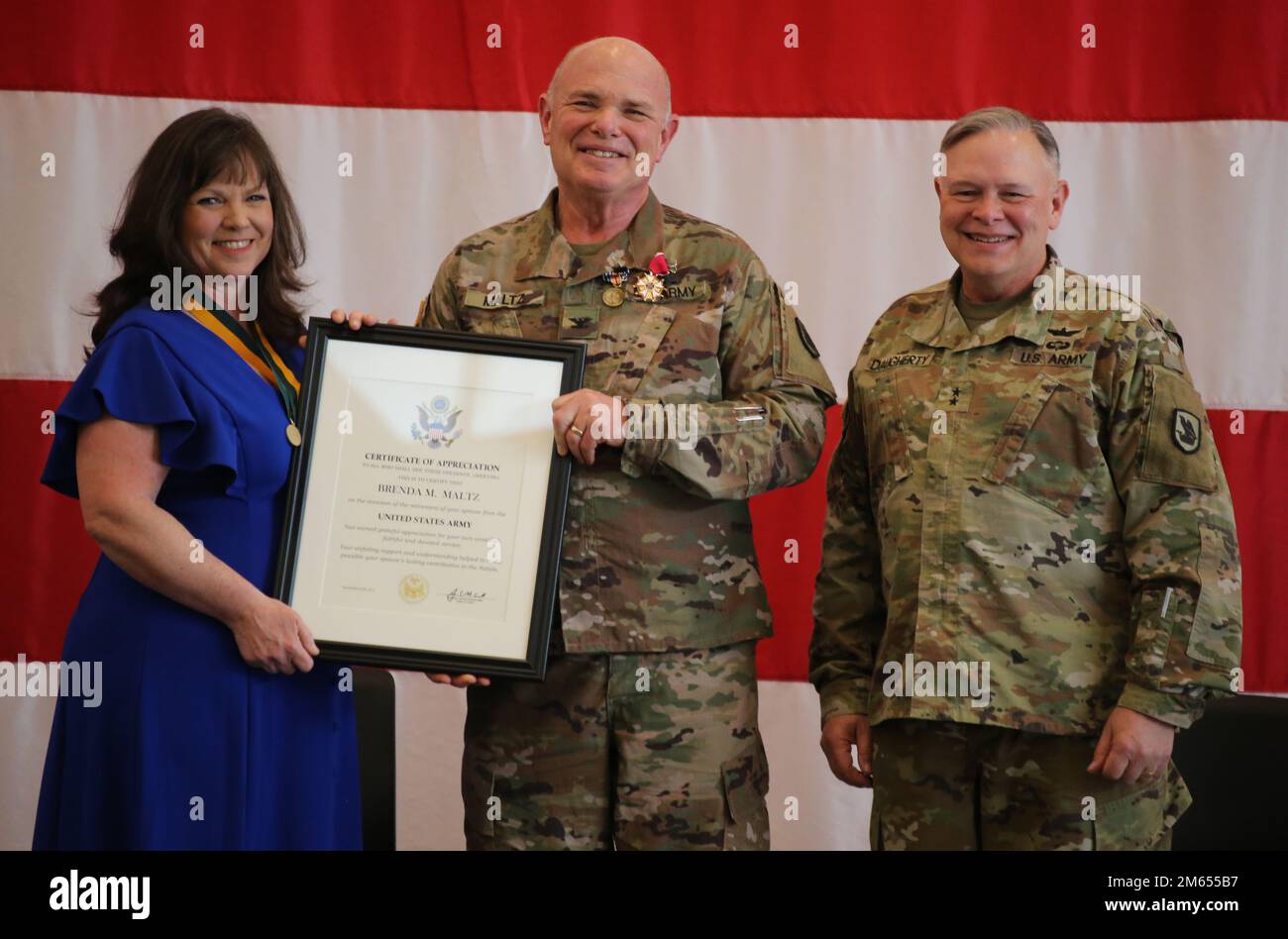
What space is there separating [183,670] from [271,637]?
0.45 feet

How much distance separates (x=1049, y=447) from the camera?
1940 millimetres

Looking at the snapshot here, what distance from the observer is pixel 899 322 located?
7.06 feet

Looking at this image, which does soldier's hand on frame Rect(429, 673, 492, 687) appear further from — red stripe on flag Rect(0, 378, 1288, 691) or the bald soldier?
red stripe on flag Rect(0, 378, 1288, 691)

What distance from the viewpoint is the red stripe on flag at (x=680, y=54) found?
3051mm

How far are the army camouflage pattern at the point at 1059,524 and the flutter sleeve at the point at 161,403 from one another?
998 mm

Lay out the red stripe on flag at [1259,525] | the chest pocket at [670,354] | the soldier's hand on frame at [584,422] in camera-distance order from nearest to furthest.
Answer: the soldier's hand on frame at [584,422] → the chest pocket at [670,354] → the red stripe on flag at [1259,525]

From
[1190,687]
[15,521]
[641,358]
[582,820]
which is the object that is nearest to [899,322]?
[641,358]

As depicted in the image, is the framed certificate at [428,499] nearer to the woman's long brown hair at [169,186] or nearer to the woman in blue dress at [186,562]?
the woman in blue dress at [186,562]

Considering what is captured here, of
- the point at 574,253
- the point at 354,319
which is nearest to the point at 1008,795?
the point at 574,253

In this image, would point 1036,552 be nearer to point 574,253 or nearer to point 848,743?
point 848,743

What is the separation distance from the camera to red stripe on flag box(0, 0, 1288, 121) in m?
3.05

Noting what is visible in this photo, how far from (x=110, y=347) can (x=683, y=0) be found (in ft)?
5.60

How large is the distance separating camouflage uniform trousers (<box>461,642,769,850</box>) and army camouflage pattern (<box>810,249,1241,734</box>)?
10.2 inches
